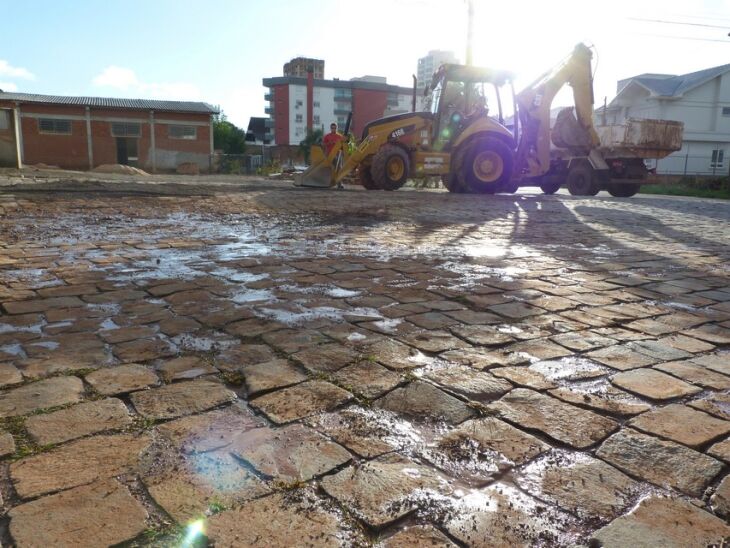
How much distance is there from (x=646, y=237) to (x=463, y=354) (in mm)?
5778

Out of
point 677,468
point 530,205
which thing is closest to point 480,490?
point 677,468

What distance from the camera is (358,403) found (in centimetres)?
216

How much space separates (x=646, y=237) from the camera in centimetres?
741

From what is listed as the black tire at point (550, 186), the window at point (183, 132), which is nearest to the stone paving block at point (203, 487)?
the black tire at point (550, 186)

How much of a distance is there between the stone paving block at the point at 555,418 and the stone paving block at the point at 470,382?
60 millimetres

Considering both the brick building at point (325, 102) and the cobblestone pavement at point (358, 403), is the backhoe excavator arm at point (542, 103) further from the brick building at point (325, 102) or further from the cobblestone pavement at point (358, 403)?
the brick building at point (325, 102)

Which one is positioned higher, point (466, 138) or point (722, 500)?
point (466, 138)

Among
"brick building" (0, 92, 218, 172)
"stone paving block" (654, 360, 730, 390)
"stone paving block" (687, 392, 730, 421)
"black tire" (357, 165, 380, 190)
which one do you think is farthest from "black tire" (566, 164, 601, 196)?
"brick building" (0, 92, 218, 172)

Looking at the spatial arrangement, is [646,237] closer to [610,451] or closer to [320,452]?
[610,451]

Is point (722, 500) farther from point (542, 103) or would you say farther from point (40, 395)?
point (542, 103)

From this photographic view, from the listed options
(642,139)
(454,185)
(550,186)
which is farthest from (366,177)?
(642,139)

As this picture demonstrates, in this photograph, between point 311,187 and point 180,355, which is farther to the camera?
point 311,187

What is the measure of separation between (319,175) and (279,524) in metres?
12.5

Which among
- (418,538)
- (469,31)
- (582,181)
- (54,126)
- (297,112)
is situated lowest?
(418,538)
